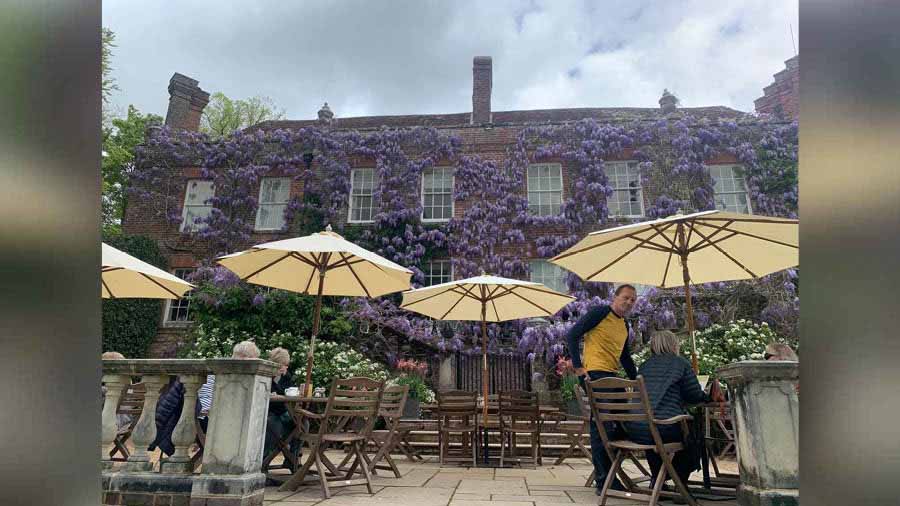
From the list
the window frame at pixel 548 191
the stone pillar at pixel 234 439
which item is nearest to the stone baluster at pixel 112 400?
the stone pillar at pixel 234 439

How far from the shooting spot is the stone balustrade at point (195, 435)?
11.7 ft

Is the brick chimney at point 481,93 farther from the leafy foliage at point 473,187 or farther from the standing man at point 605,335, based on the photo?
the standing man at point 605,335

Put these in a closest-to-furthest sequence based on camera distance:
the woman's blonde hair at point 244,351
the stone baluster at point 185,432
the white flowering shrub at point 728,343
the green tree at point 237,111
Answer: the stone baluster at point 185,432 < the woman's blonde hair at point 244,351 < the white flowering shrub at point 728,343 < the green tree at point 237,111

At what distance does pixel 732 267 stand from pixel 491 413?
3.88m

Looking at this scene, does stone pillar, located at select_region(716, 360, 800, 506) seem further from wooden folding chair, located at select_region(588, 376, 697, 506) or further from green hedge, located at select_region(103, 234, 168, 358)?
green hedge, located at select_region(103, 234, 168, 358)

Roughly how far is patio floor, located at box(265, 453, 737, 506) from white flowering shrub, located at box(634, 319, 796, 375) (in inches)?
191

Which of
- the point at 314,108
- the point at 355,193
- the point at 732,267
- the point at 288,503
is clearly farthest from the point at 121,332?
the point at 732,267

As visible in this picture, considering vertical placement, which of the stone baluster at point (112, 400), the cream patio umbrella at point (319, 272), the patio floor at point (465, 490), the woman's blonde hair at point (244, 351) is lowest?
the patio floor at point (465, 490)

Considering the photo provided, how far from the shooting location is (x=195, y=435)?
3.90 metres

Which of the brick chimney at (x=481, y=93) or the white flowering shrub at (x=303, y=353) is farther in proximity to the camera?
the brick chimney at (x=481, y=93)

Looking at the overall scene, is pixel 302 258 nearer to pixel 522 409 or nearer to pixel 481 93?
pixel 522 409

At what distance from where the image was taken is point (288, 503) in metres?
3.82

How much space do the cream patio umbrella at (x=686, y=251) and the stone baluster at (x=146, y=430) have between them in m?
3.54

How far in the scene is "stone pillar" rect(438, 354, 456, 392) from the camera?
472 inches
